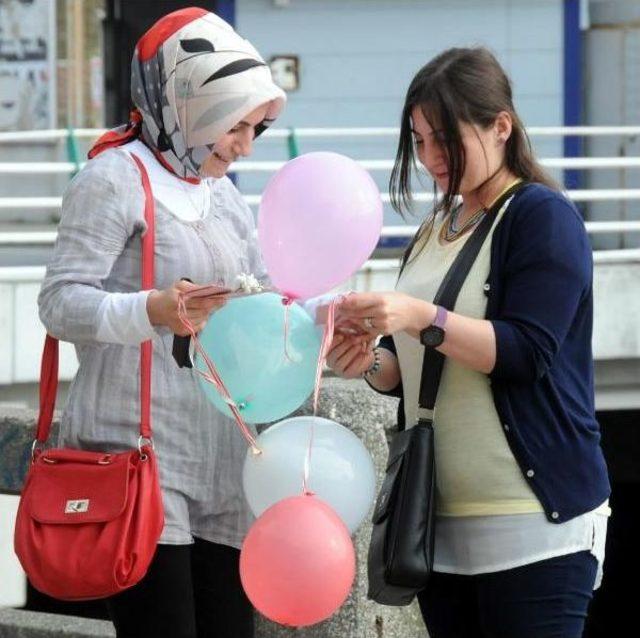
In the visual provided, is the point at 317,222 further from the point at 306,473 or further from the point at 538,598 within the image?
the point at 538,598

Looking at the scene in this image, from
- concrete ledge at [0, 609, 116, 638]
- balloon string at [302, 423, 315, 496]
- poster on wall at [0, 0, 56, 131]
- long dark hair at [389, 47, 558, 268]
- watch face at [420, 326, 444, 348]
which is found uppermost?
poster on wall at [0, 0, 56, 131]

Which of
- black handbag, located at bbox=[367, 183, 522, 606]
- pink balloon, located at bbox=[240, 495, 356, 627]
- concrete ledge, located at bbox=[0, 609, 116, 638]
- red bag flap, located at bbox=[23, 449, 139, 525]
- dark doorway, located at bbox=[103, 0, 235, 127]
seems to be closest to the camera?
pink balloon, located at bbox=[240, 495, 356, 627]

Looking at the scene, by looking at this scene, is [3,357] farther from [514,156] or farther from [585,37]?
[585,37]

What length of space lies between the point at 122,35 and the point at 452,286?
12.7 metres

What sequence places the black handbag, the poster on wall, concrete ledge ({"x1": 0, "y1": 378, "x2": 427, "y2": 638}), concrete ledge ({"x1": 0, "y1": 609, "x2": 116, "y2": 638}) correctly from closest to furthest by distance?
the black handbag, concrete ledge ({"x1": 0, "y1": 378, "x2": 427, "y2": 638}), concrete ledge ({"x1": 0, "y1": 609, "x2": 116, "y2": 638}), the poster on wall

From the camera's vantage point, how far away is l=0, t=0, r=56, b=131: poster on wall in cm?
1360

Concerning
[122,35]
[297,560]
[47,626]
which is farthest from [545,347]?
[122,35]

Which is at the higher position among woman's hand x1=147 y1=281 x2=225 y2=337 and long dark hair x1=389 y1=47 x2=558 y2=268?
long dark hair x1=389 y1=47 x2=558 y2=268

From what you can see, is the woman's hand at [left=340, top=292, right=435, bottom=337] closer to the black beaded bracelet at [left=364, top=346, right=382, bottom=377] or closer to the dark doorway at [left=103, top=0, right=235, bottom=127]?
the black beaded bracelet at [left=364, top=346, right=382, bottom=377]

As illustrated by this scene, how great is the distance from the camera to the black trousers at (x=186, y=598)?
2889mm

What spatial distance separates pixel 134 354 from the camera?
292 cm

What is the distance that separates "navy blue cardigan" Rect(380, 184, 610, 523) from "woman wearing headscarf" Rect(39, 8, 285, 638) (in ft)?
1.93

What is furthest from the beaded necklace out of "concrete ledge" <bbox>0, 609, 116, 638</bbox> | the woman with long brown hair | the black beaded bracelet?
"concrete ledge" <bbox>0, 609, 116, 638</bbox>

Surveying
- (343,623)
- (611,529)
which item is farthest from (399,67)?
(343,623)
